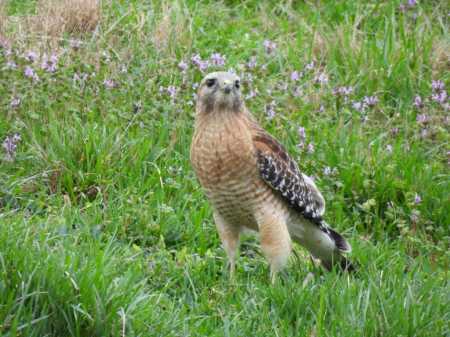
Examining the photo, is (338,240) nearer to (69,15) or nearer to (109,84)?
(109,84)

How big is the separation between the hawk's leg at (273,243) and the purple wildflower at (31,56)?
2544 mm

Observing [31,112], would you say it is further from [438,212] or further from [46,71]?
[438,212]

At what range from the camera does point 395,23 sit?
9.91 metres

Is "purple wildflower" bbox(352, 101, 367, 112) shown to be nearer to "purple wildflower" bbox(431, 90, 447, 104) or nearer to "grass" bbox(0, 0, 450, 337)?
"grass" bbox(0, 0, 450, 337)

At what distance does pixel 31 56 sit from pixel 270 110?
5.88ft

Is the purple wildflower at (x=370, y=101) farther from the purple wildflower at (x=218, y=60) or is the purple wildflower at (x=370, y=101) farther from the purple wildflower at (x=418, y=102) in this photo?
the purple wildflower at (x=218, y=60)

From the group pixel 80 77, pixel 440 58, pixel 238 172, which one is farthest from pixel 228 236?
pixel 440 58

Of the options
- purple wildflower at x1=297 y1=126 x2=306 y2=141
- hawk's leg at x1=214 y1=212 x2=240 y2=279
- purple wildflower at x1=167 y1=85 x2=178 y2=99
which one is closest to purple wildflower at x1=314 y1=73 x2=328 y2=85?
purple wildflower at x1=297 y1=126 x2=306 y2=141

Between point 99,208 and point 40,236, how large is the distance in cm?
137

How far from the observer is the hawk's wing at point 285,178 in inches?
261

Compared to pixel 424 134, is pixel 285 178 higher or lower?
higher

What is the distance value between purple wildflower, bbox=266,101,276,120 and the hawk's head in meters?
1.82

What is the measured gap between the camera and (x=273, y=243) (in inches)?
259

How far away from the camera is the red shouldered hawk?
21.2 feet
